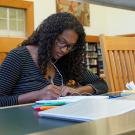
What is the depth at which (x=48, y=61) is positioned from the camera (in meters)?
1.42

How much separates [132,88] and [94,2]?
52 cm

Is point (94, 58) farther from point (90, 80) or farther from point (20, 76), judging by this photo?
point (20, 76)

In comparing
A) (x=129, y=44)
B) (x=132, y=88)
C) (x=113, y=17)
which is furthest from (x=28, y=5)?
(x=132, y=88)

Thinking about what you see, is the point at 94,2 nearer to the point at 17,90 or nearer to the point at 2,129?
the point at 2,129

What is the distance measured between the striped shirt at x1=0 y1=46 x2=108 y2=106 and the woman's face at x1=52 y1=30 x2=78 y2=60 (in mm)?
117

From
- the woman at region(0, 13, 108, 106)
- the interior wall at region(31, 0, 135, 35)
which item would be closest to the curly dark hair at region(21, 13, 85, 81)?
the woman at region(0, 13, 108, 106)

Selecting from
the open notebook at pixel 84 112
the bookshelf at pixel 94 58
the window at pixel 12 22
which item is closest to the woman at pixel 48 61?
the open notebook at pixel 84 112

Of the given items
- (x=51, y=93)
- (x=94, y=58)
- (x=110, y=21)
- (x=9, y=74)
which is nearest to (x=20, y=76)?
(x=9, y=74)

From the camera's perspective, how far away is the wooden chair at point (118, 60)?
4.88 ft

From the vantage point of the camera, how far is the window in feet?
18.3

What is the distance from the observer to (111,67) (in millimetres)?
1496

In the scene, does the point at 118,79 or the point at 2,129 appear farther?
the point at 118,79

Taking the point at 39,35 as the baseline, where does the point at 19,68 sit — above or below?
below

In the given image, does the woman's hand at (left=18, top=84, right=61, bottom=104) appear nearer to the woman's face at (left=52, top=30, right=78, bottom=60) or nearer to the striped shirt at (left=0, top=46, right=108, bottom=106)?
the striped shirt at (left=0, top=46, right=108, bottom=106)
